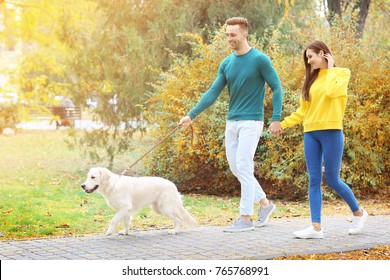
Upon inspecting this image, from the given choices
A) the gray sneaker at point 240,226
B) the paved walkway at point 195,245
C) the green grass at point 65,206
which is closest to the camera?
the paved walkway at point 195,245

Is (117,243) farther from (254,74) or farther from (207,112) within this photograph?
(207,112)

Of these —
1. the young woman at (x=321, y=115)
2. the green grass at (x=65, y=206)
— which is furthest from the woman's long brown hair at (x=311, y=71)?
the green grass at (x=65, y=206)

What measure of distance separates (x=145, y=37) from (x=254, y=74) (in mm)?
8324

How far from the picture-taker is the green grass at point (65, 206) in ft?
27.7

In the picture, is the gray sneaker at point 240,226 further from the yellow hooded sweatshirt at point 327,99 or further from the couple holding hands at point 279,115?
the yellow hooded sweatshirt at point 327,99

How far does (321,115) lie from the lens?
6812mm

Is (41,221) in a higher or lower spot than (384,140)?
lower

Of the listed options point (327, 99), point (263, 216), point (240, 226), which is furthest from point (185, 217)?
point (327, 99)

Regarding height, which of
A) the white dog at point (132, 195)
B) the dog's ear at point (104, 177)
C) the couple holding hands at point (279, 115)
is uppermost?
the couple holding hands at point (279, 115)

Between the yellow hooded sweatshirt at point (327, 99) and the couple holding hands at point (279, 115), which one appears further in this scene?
the couple holding hands at point (279, 115)

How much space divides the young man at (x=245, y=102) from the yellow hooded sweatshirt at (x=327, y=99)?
0.40 m
